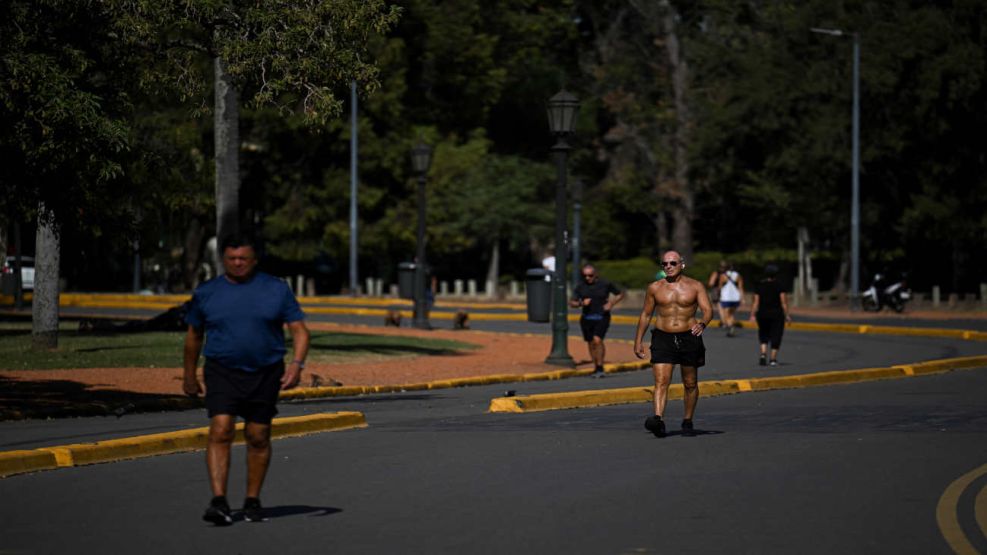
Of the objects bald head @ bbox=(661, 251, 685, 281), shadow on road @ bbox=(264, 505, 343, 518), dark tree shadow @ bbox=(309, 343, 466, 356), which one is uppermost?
bald head @ bbox=(661, 251, 685, 281)

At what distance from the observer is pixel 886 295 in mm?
52500

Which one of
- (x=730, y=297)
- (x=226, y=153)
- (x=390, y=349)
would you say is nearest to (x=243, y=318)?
(x=226, y=153)

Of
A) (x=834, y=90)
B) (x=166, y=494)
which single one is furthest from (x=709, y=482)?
(x=834, y=90)

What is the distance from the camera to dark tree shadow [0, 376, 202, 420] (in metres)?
19.1

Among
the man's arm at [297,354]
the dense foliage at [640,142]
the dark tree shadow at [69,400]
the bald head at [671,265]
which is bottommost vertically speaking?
the dark tree shadow at [69,400]

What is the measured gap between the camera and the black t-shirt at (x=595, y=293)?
89.1 feet

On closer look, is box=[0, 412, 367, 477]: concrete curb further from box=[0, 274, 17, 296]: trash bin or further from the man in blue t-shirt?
box=[0, 274, 17, 296]: trash bin

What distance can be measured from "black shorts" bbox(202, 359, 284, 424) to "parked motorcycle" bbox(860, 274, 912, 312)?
143ft

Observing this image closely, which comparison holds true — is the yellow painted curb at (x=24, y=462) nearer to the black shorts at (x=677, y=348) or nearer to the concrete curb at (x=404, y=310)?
the black shorts at (x=677, y=348)

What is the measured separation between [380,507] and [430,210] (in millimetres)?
55176

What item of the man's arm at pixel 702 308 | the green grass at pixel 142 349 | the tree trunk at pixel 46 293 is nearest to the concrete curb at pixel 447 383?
the green grass at pixel 142 349

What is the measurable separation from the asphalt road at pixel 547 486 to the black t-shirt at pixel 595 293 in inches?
270

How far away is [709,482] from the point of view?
12695 millimetres

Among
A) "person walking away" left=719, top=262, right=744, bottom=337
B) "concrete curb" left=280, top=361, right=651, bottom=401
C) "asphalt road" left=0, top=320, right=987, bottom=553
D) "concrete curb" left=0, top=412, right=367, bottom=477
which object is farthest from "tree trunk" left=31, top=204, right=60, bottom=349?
"person walking away" left=719, top=262, right=744, bottom=337
